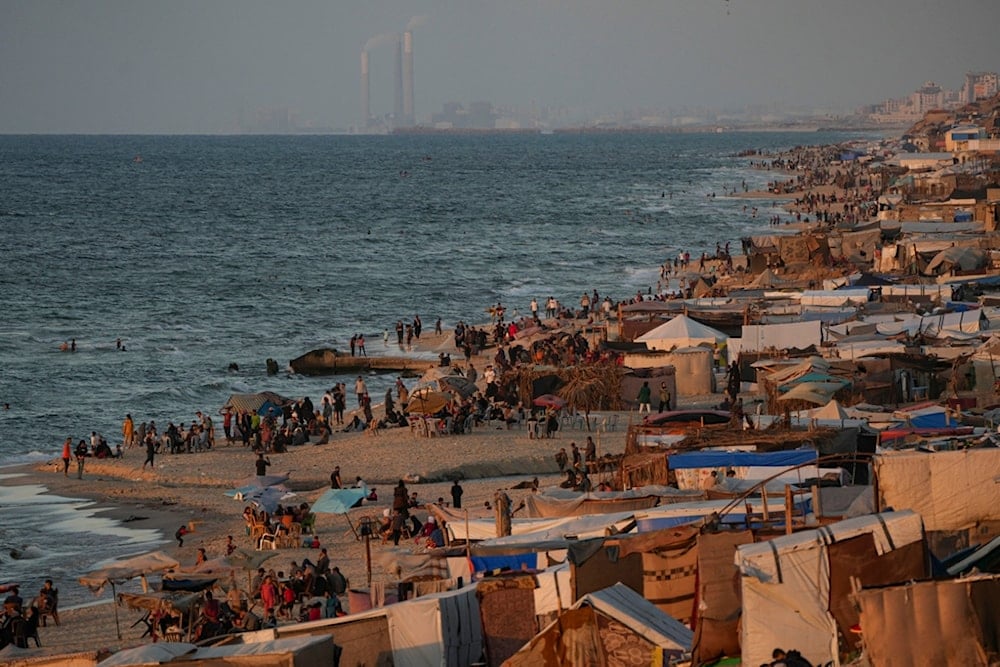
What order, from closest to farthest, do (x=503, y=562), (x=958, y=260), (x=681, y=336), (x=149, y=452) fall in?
(x=503, y=562) < (x=149, y=452) < (x=681, y=336) < (x=958, y=260)

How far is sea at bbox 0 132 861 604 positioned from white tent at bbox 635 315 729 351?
9.16m

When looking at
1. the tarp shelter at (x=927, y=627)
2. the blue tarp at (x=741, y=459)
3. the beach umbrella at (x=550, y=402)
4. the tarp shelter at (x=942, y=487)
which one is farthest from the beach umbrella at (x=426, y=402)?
the tarp shelter at (x=927, y=627)

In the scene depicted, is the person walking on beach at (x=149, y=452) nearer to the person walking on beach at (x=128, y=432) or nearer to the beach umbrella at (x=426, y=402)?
the person walking on beach at (x=128, y=432)

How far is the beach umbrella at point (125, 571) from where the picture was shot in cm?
1981

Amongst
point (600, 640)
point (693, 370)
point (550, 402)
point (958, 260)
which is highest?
point (958, 260)

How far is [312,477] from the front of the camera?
92.4 ft

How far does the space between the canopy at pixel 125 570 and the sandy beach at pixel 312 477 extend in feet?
2.03

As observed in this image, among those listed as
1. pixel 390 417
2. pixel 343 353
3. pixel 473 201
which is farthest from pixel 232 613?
pixel 473 201

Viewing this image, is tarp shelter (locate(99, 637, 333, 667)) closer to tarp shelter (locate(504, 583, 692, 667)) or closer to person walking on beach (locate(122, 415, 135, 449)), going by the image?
tarp shelter (locate(504, 583, 692, 667))

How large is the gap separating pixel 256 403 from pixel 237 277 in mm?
42555

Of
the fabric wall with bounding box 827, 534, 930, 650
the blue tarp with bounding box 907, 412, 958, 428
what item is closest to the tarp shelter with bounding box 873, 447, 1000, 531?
the fabric wall with bounding box 827, 534, 930, 650

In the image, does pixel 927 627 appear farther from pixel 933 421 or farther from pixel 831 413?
pixel 831 413

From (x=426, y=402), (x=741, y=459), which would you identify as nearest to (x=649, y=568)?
(x=741, y=459)

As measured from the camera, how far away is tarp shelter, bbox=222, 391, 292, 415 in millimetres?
35438
